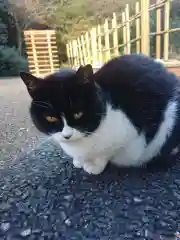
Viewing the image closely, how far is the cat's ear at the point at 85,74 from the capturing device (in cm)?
74

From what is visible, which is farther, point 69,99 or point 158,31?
point 158,31

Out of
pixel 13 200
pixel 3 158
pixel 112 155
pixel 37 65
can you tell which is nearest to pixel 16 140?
pixel 3 158

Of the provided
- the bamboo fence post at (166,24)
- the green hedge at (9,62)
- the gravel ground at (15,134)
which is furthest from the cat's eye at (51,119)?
the green hedge at (9,62)

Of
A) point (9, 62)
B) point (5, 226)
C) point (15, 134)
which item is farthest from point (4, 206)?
point (9, 62)

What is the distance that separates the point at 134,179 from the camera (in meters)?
0.92

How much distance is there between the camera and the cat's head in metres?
0.74

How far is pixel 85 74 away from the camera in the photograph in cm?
75

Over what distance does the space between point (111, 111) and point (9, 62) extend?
256 inches

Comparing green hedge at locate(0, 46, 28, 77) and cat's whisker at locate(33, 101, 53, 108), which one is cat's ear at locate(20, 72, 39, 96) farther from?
green hedge at locate(0, 46, 28, 77)

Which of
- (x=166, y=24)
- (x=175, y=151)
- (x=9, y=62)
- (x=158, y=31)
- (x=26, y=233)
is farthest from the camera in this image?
(x=9, y=62)

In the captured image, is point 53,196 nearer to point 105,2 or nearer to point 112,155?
point 112,155

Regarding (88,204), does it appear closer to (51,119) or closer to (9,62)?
(51,119)

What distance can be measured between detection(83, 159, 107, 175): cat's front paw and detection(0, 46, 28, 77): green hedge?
20.9 ft

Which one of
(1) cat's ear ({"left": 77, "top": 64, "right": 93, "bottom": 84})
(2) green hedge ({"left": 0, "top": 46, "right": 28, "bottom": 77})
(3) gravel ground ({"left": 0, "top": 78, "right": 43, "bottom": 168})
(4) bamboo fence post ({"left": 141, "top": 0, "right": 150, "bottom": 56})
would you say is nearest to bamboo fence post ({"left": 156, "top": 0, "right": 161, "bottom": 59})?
(4) bamboo fence post ({"left": 141, "top": 0, "right": 150, "bottom": 56})
